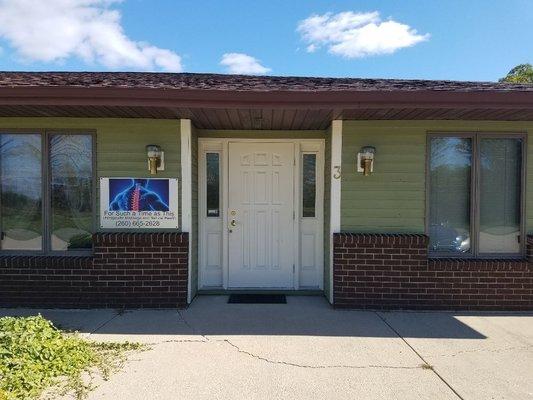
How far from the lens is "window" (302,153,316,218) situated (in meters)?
6.01

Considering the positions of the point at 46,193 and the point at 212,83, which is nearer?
the point at 212,83

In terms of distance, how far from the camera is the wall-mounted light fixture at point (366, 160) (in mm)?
5098

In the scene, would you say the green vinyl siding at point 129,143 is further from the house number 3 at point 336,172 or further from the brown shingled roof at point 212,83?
the house number 3 at point 336,172

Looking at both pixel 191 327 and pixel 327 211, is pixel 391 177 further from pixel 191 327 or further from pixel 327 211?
pixel 191 327

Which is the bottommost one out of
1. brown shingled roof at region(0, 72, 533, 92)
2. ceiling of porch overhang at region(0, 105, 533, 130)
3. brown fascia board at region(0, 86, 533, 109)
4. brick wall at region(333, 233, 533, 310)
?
brick wall at region(333, 233, 533, 310)

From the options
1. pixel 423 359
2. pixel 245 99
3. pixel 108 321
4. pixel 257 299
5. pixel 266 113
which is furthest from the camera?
pixel 257 299

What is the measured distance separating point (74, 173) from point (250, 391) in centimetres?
368

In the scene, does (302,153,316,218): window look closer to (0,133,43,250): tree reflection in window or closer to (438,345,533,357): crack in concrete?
(438,345,533,357): crack in concrete

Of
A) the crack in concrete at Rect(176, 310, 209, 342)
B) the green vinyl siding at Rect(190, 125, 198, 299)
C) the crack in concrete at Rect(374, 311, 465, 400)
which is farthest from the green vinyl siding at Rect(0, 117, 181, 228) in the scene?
the crack in concrete at Rect(374, 311, 465, 400)

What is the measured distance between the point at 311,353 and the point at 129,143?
3.41m

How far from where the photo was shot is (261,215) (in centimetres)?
602

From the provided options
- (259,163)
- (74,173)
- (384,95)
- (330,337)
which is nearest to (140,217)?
(74,173)

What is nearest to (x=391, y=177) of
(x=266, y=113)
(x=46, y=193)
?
(x=266, y=113)

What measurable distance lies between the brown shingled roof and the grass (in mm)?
2536
